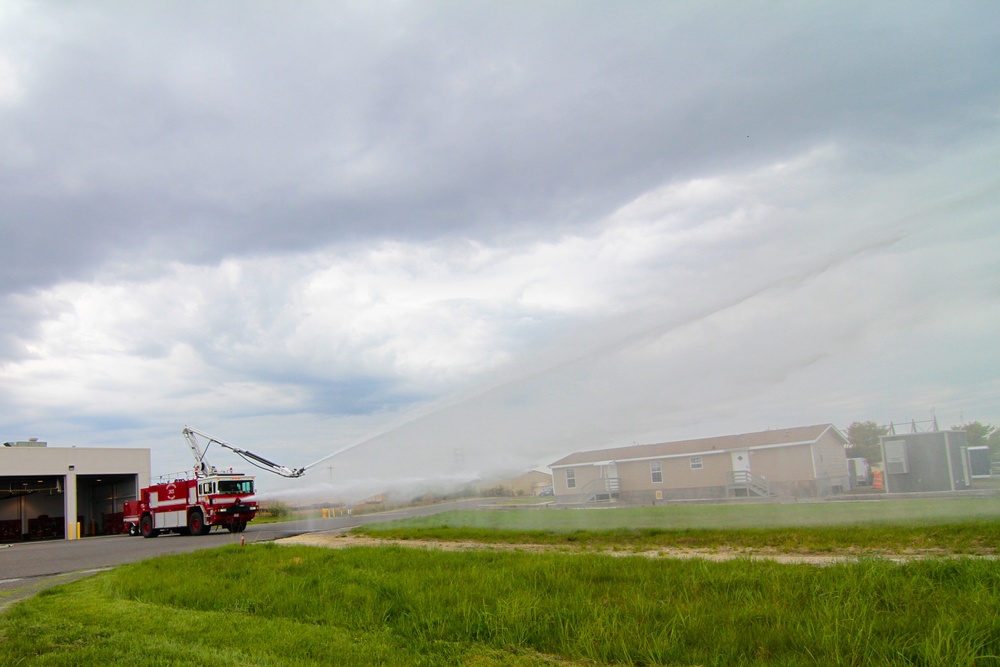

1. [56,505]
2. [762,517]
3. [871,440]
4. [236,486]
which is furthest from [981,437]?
[56,505]

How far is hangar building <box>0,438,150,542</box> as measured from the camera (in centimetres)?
5334

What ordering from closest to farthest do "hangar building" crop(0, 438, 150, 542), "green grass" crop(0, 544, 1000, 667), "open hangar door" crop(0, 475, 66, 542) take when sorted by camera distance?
"green grass" crop(0, 544, 1000, 667)
"hangar building" crop(0, 438, 150, 542)
"open hangar door" crop(0, 475, 66, 542)

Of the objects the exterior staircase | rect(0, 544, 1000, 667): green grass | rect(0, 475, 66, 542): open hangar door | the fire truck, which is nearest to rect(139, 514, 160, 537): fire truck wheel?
the fire truck

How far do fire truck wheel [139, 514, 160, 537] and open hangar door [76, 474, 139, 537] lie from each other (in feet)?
73.2

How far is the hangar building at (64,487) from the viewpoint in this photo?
53344 mm

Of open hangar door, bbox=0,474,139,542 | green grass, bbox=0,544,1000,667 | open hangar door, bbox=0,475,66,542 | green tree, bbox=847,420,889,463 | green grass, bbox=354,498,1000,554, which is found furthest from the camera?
open hangar door, bbox=0,474,139,542

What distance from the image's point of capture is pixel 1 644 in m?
8.62

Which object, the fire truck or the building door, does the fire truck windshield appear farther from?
the building door

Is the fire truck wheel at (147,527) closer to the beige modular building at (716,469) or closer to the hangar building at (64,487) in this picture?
the hangar building at (64,487)

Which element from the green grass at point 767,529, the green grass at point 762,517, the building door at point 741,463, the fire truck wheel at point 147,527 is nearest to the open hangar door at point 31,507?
the fire truck wheel at point 147,527

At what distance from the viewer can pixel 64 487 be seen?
188ft

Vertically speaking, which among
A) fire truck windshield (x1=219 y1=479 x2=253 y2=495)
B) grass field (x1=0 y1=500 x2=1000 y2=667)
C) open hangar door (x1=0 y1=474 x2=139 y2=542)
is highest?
fire truck windshield (x1=219 y1=479 x2=253 y2=495)

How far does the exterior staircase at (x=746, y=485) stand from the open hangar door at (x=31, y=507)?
→ 51.3m

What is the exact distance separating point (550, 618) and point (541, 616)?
0.53 feet
